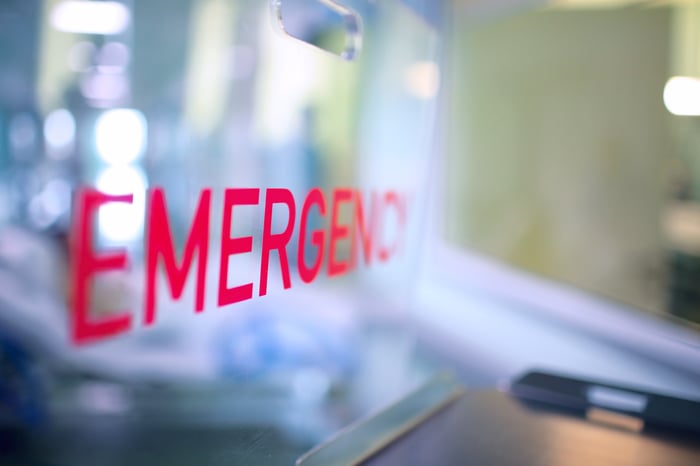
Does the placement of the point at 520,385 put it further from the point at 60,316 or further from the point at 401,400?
the point at 60,316

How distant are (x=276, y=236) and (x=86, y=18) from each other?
259cm

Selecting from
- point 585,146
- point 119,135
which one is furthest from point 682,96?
point 119,135

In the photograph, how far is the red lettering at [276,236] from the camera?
0.68m

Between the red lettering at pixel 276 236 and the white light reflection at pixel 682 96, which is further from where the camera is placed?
the white light reflection at pixel 682 96

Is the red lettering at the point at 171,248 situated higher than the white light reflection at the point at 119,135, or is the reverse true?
the white light reflection at the point at 119,135

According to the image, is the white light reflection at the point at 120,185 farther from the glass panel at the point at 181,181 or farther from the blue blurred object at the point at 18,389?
the blue blurred object at the point at 18,389

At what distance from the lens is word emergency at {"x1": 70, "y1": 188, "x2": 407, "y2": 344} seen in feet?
1.90

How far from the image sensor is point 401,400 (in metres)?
0.96

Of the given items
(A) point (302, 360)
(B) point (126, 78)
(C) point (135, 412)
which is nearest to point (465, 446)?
(A) point (302, 360)

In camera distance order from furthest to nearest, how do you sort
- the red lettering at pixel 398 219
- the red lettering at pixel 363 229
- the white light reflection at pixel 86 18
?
1. the white light reflection at pixel 86 18
2. the red lettering at pixel 398 219
3. the red lettering at pixel 363 229

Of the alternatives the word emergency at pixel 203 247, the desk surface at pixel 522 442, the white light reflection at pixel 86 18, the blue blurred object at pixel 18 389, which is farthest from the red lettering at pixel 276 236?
the white light reflection at pixel 86 18

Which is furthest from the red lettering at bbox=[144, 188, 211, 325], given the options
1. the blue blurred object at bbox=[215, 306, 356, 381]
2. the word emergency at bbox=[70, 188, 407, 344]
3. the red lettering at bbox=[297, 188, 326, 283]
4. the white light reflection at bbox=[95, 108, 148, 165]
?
the white light reflection at bbox=[95, 108, 148, 165]

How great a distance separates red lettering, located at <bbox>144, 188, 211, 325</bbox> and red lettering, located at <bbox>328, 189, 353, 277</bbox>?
22 cm

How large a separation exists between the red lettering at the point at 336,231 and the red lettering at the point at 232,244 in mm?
176
